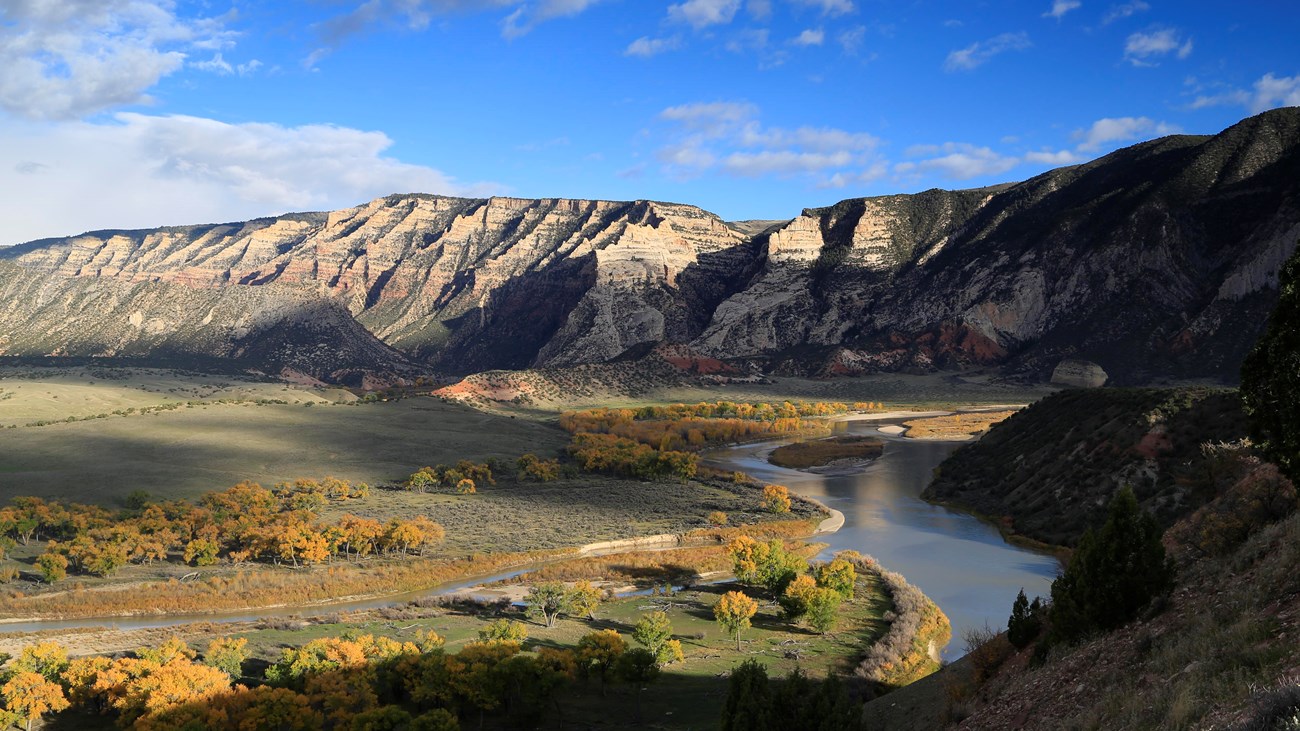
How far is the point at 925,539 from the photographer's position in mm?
59094

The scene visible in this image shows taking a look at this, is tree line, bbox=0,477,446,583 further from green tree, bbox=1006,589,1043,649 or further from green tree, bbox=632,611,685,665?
green tree, bbox=1006,589,1043,649

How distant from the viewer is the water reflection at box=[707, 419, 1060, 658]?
148ft

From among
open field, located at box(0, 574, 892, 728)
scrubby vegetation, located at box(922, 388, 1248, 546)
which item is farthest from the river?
open field, located at box(0, 574, 892, 728)

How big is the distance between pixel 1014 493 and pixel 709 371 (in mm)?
111496

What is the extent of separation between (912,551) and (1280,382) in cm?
3980

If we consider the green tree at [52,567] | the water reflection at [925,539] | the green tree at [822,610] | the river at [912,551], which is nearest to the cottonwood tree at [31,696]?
the river at [912,551]

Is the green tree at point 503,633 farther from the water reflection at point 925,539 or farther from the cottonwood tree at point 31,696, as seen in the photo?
the water reflection at point 925,539

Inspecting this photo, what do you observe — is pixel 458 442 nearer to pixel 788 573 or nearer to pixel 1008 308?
pixel 788 573

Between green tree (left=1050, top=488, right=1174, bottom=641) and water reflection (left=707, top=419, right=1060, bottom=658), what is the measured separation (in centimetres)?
1881

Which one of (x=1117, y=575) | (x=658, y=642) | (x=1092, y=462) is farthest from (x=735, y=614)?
(x=1092, y=462)

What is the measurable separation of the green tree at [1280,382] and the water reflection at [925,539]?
21.0 metres

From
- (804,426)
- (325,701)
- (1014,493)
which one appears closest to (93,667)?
(325,701)

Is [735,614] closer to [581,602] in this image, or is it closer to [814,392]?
[581,602]

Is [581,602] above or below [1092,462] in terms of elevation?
below
